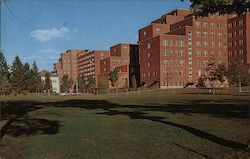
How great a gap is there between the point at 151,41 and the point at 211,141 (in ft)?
403

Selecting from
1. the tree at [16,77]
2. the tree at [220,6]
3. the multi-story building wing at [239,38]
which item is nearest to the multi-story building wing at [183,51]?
the multi-story building wing at [239,38]

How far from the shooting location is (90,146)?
14.2 meters

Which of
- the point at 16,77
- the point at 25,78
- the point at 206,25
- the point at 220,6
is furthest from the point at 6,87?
the point at 220,6

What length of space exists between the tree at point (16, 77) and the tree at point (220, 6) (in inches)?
5304

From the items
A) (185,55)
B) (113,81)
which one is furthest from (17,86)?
(185,55)

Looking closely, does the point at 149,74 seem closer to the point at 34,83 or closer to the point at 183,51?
the point at 183,51

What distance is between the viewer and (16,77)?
144m

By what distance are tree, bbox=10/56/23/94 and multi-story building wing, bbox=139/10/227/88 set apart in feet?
154

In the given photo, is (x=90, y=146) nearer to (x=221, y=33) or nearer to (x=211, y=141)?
(x=211, y=141)

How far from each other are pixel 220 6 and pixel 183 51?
121 m

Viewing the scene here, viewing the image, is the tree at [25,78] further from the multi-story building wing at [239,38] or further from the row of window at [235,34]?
the row of window at [235,34]

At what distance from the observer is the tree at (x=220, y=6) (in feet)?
40.0

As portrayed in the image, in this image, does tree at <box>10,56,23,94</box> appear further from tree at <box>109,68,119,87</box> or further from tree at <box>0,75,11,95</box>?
tree at <box>109,68,119,87</box>

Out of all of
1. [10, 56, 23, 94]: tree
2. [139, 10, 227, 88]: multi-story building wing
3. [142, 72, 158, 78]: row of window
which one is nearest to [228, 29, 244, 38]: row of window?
[139, 10, 227, 88]: multi-story building wing
